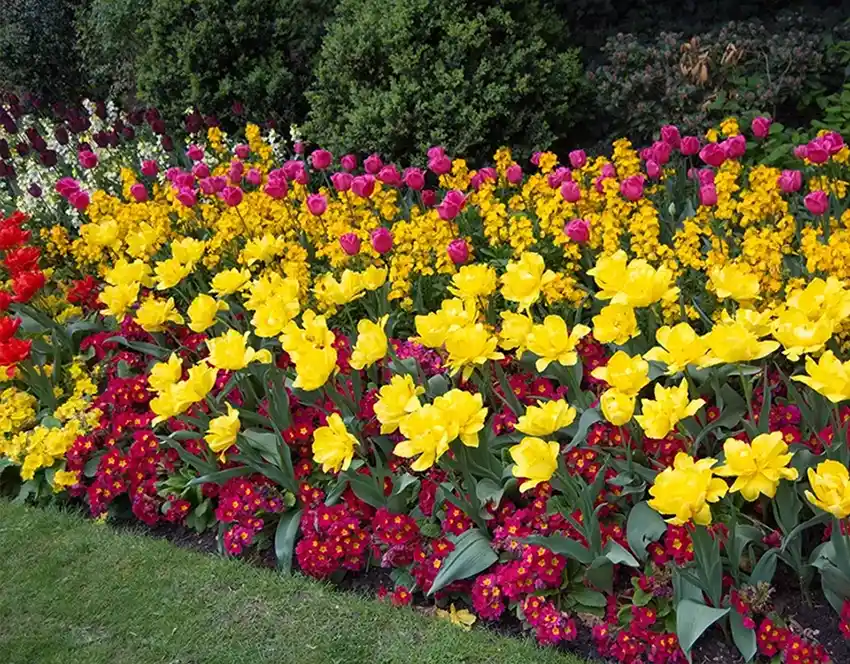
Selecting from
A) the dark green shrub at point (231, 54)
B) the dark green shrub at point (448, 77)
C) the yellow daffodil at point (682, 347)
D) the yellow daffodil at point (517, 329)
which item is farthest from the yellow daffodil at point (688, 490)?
the dark green shrub at point (231, 54)

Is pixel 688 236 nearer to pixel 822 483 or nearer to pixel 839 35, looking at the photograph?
pixel 822 483

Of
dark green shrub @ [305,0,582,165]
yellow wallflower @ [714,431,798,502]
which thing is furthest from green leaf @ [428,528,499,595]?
dark green shrub @ [305,0,582,165]

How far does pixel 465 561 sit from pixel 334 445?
1.73 feet

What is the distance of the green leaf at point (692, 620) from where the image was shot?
247 centimetres

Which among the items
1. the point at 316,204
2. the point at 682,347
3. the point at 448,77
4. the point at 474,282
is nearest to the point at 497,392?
the point at 474,282

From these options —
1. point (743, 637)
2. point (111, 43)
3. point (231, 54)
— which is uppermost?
point (111, 43)

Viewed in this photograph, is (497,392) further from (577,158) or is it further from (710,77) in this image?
(710,77)

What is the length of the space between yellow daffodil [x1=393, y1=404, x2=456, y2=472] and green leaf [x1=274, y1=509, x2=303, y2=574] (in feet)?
2.79

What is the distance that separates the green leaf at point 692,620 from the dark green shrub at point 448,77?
338cm

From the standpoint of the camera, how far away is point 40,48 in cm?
977

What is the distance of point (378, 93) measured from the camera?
5.55 m

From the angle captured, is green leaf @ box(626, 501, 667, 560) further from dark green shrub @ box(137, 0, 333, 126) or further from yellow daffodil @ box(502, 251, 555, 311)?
dark green shrub @ box(137, 0, 333, 126)

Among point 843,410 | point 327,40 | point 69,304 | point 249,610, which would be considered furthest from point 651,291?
point 327,40

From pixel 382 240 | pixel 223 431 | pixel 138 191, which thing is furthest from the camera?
pixel 138 191
